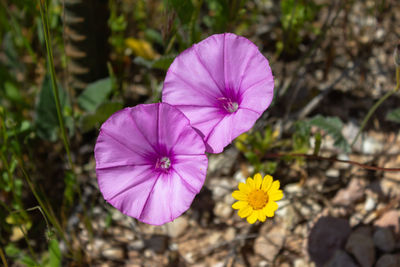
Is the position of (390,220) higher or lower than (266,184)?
lower

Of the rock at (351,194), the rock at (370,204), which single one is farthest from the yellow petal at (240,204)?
the rock at (370,204)

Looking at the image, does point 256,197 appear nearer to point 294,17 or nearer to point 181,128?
point 181,128

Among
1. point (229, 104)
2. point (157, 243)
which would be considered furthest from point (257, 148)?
point (157, 243)

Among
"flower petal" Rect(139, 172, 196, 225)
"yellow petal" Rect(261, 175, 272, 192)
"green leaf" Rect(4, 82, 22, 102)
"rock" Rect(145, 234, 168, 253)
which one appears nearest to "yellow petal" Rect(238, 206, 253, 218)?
"yellow petal" Rect(261, 175, 272, 192)

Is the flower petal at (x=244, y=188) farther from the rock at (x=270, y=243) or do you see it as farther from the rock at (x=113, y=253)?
the rock at (x=113, y=253)

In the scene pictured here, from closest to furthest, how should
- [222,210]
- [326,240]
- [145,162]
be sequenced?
[145,162] < [326,240] < [222,210]

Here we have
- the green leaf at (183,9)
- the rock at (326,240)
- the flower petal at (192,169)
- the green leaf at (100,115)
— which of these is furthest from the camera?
the green leaf at (100,115)

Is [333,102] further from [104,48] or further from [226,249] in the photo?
[104,48]
